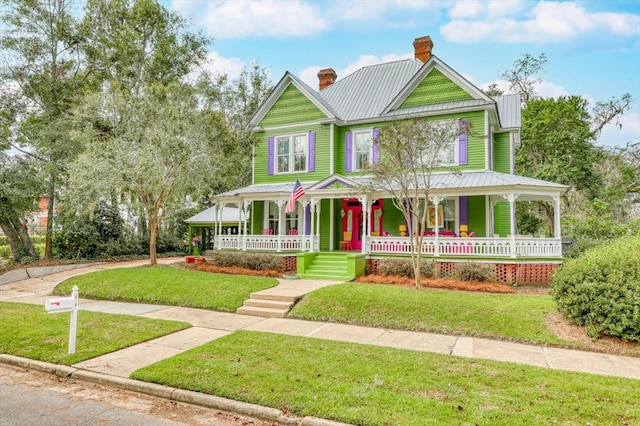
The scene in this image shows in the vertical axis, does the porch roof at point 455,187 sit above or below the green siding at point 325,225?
above

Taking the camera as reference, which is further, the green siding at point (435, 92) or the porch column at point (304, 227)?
the porch column at point (304, 227)

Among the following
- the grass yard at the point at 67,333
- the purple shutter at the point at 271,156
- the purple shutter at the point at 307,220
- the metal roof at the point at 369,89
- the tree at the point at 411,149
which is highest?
the metal roof at the point at 369,89

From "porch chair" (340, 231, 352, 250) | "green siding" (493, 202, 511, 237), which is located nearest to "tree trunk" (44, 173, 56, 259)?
"porch chair" (340, 231, 352, 250)

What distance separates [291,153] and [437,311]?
11612 mm

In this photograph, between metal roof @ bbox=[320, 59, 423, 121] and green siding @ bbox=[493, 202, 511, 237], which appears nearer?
green siding @ bbox=[493, 202, 511, 237]

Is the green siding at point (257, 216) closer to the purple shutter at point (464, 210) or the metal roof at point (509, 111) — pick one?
the purple shutter at point (464, 210)

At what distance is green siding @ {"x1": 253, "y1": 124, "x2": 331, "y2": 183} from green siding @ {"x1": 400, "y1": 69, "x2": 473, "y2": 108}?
394 cm

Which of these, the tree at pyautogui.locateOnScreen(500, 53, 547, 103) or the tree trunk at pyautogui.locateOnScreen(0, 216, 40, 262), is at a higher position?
the tree at pyautogui.locateOnScreen(500, 53, 547, 103)

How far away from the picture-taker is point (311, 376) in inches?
195

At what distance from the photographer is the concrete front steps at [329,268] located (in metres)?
13.4

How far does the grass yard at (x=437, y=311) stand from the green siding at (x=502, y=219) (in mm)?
5753

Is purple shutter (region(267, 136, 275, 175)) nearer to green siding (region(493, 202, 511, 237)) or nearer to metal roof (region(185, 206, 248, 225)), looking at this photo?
metal roof (region(185, 206, 248, 225))

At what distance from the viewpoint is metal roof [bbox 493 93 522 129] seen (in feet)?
53.5

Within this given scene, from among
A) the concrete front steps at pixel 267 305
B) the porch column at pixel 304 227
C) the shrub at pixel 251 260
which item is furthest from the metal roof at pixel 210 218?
the concrete front steps at pixel 267 305
